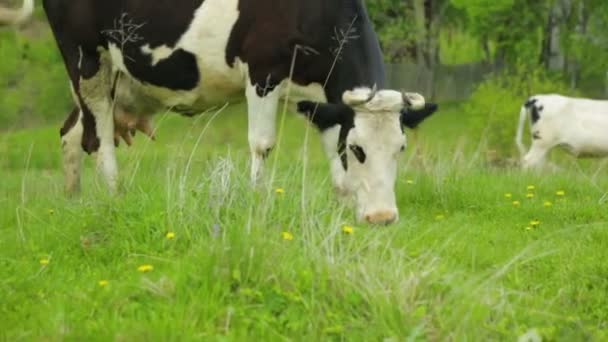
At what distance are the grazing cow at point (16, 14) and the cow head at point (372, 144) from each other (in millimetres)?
3301

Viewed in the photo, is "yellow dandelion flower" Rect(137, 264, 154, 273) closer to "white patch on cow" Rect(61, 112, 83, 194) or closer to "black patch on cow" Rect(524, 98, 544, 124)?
"white patch on cow" Rect(61, 112, 83, 194)

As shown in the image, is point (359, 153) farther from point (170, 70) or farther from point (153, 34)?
point (153, 34)

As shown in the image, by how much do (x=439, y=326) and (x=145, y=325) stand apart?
1.44 m

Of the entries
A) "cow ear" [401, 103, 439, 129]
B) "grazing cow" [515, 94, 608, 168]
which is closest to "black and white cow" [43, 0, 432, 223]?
"cow ear" [401, 103, 439, 129]

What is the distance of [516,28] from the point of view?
37250mm

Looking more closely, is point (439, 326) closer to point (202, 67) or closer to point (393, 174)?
point (393, 174)

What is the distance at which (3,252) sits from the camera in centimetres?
607

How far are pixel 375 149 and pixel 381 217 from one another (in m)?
0.57

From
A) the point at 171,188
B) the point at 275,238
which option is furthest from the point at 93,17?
the point at 275,238

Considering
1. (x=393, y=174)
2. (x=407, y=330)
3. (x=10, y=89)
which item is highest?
(x=407, y=330)

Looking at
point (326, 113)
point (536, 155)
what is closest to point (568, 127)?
point (536, 155)

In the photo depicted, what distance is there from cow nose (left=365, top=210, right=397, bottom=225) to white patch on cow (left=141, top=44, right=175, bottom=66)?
320 centimetres

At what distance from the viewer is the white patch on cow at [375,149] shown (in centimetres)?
676

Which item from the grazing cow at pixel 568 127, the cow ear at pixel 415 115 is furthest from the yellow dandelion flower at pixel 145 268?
the grazing cow at pixel 568 127
